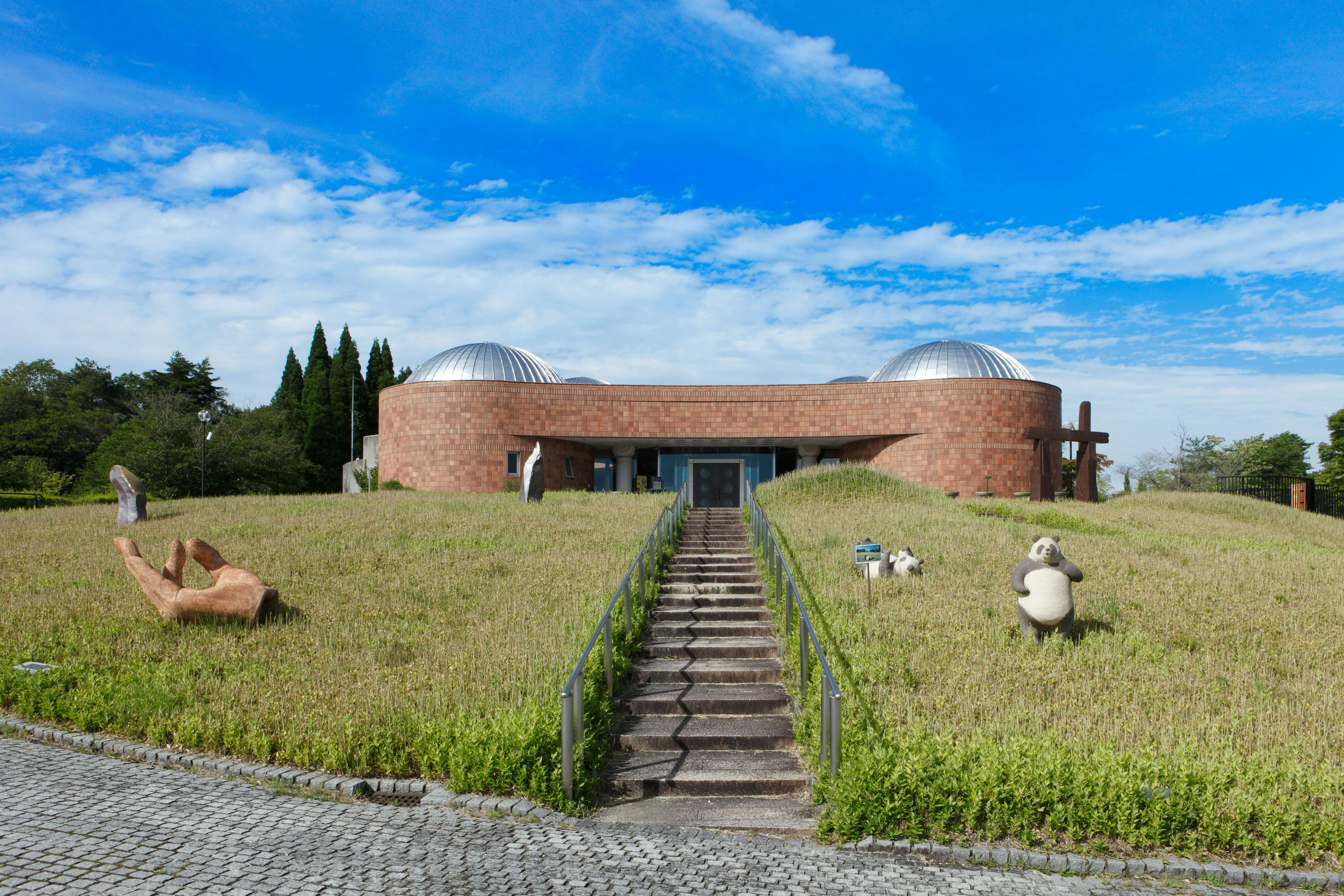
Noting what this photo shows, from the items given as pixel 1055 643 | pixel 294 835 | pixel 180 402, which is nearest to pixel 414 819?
pixel 294 835

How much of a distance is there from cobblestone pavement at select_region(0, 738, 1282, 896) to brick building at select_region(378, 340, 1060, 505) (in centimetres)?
2337

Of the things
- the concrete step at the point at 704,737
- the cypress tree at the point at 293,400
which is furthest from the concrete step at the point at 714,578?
the cypress tree at the point at 293,400

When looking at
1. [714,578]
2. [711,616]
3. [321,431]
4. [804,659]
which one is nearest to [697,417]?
[714,578]

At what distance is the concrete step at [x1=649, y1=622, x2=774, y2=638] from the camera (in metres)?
9.90

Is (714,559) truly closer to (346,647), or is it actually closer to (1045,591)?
(1045,591)

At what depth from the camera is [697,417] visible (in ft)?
95.9

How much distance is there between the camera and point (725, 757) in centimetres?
688

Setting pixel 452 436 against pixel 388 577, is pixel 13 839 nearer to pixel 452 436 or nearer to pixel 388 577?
pixel 388 577

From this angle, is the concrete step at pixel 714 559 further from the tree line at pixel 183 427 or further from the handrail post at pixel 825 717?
the tree line at pixel 183 427

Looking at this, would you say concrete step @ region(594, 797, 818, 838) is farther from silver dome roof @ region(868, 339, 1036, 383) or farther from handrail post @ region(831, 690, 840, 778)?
silver dome roof @ region(868, 339, 1036, 383)

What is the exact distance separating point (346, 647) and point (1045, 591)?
824 cm

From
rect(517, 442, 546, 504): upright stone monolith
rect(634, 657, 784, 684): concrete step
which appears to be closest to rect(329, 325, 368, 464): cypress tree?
rect(517, 442, 546, 504): upright stone monolith

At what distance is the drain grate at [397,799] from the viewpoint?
232 inches

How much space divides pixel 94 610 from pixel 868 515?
575 inches
